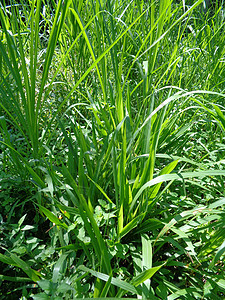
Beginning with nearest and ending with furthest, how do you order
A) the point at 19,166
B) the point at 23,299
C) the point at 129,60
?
the point at 23,299 < the point at 19,166 < the point at 129,60

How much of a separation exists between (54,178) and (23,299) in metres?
0.33

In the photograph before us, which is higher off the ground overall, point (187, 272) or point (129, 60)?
point (129, 60)

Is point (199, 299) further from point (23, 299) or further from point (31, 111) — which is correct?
point (31, 111)

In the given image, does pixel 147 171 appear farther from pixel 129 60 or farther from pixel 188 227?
pixel 129 60

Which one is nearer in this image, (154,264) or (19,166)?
(154,264)

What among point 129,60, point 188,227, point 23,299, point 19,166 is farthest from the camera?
point 129,60

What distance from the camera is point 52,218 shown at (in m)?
0.72

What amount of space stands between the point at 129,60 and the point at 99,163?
882mm

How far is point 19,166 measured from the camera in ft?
2.98

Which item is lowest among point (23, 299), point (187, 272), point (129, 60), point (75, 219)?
point (187, 272)

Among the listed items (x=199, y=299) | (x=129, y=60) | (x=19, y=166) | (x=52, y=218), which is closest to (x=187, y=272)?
(x=199, y=299)

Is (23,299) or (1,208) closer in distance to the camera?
(23,299)

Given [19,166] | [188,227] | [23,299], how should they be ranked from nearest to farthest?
1. [23,299]
2. [188,227]
3. [19,166]

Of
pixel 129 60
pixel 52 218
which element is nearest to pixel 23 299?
pixel 52 218
